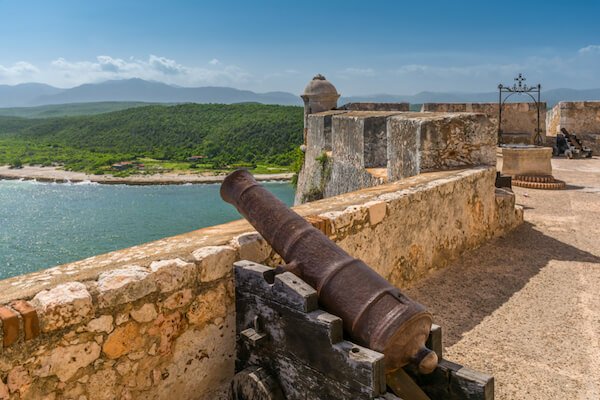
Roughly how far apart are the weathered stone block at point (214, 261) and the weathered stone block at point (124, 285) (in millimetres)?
230

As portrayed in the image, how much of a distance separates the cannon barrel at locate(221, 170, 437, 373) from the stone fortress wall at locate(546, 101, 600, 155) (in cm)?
1255

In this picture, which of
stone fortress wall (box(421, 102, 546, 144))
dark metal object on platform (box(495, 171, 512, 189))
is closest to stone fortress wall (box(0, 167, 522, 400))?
dark metal object on platform (box(495, 171, 512, 189))

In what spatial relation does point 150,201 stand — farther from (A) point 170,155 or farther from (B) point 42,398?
(B) point 42,398

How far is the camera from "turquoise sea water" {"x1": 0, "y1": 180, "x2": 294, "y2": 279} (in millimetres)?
23109

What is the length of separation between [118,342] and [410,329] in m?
1.02

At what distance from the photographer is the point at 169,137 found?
2509 inches

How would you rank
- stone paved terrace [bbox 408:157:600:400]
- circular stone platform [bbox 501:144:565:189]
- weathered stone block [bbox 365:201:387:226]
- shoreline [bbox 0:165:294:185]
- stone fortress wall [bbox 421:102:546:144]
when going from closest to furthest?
stone paved terrace [bbox 408:157:600:400], weathered stone block [bbox 365:201:387:226], circular stone platform [bbox 501:144:565:189], stone fortress wall [bbox 421:102:546:144], shoreline [bbox 0:165:294:185]

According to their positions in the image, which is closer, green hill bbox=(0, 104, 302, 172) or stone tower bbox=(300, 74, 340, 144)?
stone tower bbox=(300, 74, 340, 144)

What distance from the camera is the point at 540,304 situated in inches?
138

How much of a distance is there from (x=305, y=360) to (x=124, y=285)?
0.69 m

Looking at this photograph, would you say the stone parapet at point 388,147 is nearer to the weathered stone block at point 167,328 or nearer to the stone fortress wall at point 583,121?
the weathered stone block at point 167,328

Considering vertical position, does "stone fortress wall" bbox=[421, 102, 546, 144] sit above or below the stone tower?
below

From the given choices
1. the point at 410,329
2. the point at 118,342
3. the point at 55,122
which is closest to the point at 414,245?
Result: the point at 410,329

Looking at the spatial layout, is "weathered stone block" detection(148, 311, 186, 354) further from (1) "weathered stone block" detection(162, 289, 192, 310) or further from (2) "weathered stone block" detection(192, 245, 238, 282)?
(2) "weathered stone block" detection(192, 245, 238, 282)
